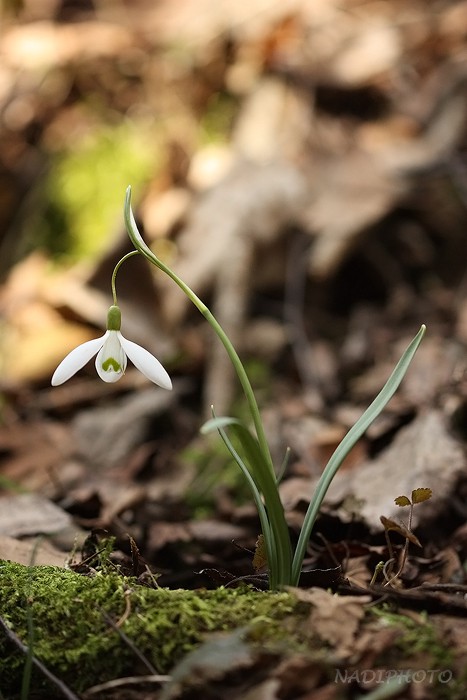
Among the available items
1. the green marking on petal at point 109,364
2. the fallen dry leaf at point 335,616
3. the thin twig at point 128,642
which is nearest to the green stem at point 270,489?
the fallen dry leaf at point 335,616

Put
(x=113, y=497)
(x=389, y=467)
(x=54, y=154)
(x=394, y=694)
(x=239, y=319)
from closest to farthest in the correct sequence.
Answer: (x=394, y=694), (x=389, y=467), (x=113, y=497), (x=239, y=319), (x=54, y=154)

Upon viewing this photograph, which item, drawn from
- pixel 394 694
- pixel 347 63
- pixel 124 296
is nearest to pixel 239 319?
pixel 124 296

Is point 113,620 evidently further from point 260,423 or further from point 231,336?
point 231,336

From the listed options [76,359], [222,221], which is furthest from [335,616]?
[222,221]

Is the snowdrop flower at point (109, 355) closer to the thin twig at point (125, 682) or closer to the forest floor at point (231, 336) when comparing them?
the forest floor at point (231, 336)

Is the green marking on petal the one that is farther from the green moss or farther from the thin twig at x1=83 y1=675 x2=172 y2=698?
the thin twig at x1=83 y1=675 x2=172 y2=698

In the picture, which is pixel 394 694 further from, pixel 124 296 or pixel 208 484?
pixel 124 296

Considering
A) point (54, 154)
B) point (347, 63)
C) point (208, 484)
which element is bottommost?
point (208, 484)
